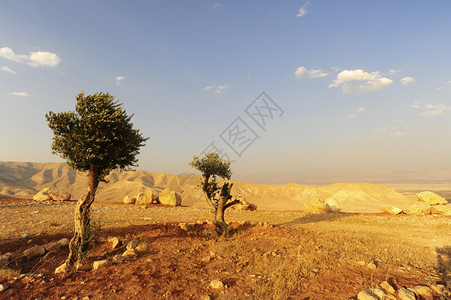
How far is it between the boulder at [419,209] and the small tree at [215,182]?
90.4 feet

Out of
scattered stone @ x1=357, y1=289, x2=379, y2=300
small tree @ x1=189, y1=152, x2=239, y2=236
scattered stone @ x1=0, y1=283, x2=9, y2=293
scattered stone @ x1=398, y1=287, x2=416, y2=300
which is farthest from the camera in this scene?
small tree @ x1=189, y1=152, x2=239, y2=236

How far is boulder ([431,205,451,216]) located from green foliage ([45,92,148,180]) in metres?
38.6

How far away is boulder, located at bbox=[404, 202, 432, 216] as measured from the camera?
3119 centimetres

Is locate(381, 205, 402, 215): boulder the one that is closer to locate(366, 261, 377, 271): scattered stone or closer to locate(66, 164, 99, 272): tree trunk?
locate(366, 261, 377, 271): scattered stone

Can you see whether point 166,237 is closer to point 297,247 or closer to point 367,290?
point 297,247

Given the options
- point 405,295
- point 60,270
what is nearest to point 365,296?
point 405,295

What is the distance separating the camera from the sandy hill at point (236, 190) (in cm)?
6288

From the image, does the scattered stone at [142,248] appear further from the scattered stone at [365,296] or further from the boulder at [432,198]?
the boulder at [432,198]

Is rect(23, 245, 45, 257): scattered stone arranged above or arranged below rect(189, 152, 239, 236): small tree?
below

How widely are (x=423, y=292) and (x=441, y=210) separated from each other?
32.7 metres

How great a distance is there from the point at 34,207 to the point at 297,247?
28.3 metres

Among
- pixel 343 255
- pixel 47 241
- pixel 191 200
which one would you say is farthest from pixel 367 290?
pixel 191 200

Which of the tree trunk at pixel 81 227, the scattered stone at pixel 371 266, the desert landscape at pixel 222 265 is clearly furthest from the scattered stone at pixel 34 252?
the scattered stone at pixel 371 266

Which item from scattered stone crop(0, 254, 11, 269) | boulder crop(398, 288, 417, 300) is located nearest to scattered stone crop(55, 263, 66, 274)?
scattered stone crop(0, 254, 11, 269)
